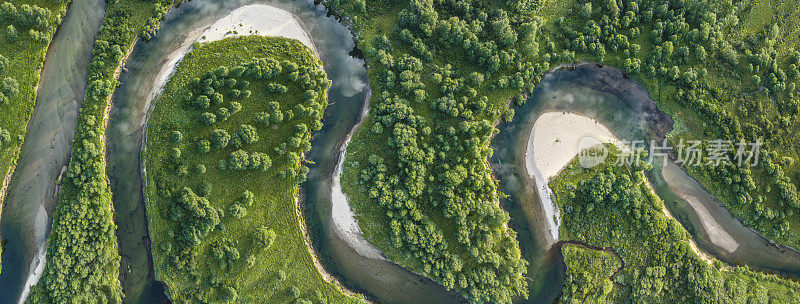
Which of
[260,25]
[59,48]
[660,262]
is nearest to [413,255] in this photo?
[660,262]

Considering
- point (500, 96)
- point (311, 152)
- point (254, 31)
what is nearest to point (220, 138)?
point (311, 152)

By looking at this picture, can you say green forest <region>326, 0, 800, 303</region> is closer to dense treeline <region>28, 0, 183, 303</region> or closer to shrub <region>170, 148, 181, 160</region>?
shrub <region>170, 148, 181, 160</region>

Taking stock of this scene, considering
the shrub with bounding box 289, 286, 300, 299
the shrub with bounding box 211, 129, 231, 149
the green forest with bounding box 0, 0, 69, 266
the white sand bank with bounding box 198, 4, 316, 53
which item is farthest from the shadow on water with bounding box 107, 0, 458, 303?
the shrub with bounding box 211, 129, 231, 149

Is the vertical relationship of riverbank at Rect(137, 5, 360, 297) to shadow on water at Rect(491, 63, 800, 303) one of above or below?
above

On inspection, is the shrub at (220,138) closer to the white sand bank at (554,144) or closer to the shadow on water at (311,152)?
the shadow on water at (311,152)

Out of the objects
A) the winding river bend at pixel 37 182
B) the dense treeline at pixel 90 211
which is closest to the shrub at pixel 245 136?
the dense treeline at pixel 90 211

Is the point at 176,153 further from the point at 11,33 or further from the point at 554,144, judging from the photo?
the point at 554,144

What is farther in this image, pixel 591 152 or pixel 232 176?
pixel 591 152
